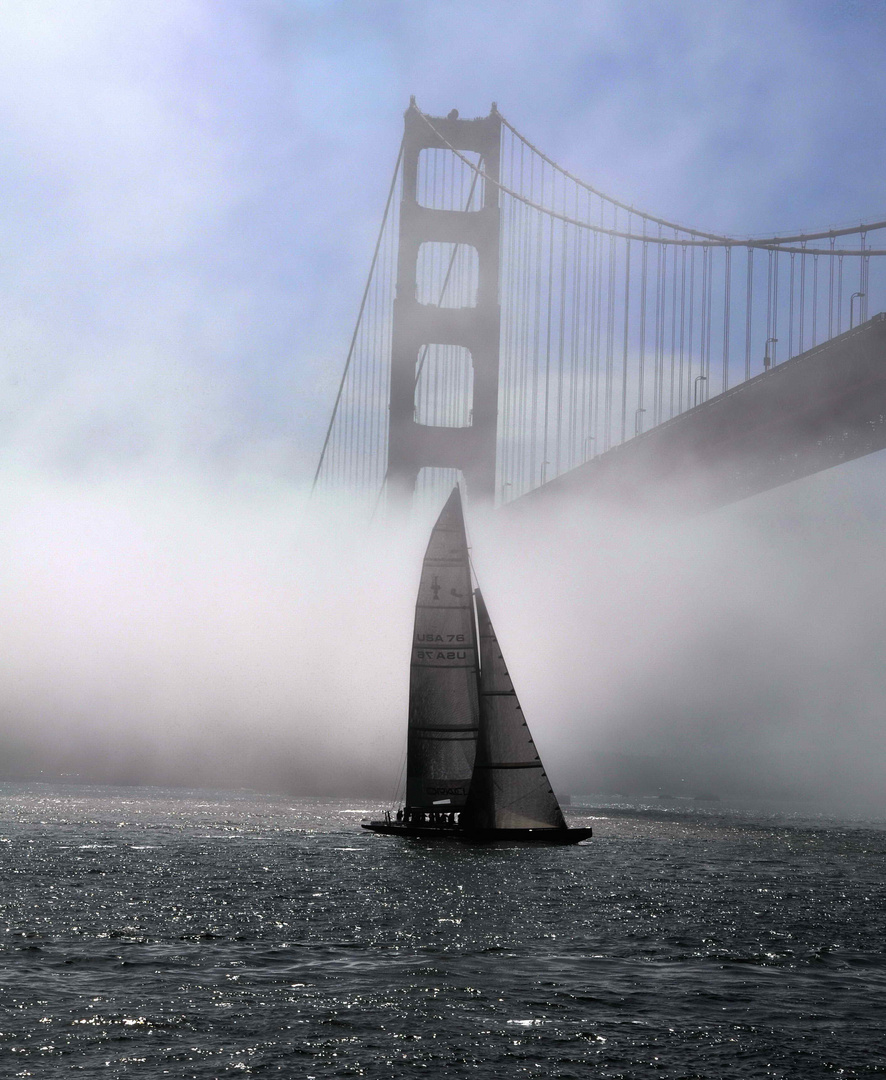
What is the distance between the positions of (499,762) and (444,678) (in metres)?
2.62

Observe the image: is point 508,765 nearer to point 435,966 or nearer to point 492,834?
point 492,834

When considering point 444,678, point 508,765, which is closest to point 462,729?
point 444,678

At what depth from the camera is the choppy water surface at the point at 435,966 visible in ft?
43.0

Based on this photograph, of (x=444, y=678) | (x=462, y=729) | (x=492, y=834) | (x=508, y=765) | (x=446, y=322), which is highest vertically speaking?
(x=446, y=322)

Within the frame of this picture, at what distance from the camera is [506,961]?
61.7 ft

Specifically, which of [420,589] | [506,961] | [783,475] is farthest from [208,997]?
[783,475]

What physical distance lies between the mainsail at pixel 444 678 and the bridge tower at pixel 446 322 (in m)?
12.5

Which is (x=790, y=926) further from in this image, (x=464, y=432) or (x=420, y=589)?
(x=464, y=432)

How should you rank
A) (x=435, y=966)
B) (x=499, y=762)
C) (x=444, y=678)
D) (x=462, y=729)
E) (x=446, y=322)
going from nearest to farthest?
(x=435, y=966) < (x=499, y=762) < (x=462, y=729) < (x=444, y=678) < (x=446, y=322)

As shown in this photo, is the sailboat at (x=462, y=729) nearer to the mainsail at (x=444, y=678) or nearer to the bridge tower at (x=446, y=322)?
the mainsail at (x=444, y=678)

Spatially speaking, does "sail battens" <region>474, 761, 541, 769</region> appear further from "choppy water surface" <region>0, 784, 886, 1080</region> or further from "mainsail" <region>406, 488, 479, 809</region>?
"choppy water surface" <region>0, 784, 886, 1080</region>

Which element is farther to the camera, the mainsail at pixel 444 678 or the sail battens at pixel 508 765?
the mainsail at pixel 444 678

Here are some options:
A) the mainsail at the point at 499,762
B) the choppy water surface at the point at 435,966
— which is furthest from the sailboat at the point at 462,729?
the choppy water surface at the point at 435,966

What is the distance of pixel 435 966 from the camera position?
18219mm
